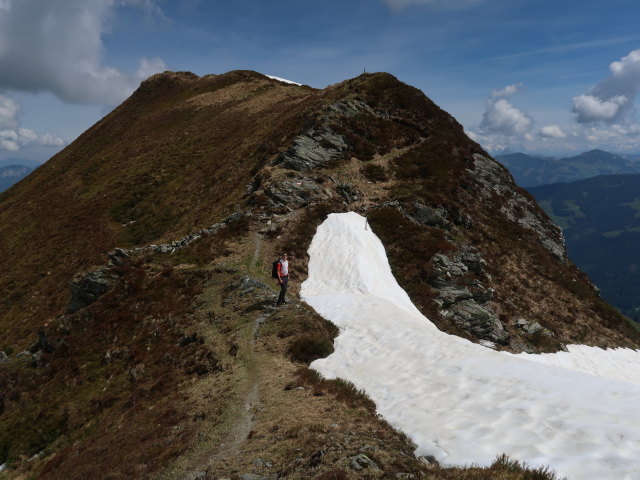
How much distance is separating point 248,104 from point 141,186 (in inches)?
1182

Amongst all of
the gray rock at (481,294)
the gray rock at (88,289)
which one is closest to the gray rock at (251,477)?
the gray rock at (88,289)

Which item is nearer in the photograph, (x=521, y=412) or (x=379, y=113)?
(x=521, y=412)

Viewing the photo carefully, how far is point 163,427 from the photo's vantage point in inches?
471

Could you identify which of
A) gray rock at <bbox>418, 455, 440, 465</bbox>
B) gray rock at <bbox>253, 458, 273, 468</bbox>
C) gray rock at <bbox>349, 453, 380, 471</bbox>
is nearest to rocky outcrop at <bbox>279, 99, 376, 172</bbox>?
gray rock at <bbox>253, 458, 273, 468</bbox>

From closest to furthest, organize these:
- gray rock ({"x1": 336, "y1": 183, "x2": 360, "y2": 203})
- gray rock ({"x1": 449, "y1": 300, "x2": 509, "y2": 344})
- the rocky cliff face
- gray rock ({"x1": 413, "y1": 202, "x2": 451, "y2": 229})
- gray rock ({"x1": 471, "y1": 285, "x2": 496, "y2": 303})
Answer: the rocky cliff face
gray rock ({"x1": 449, "y1": 300, "x2": 509, "y2": 344})
gray rock ({"x1": 471, "y1": 285, "x2": 496, "y2": 303})
gray rock ({"x1": 413, "y1": 202, "x2": 451, "y2": 229})
gray rock ({"x1": 336, "y1": 183, "x2": 360, "y2": 203})

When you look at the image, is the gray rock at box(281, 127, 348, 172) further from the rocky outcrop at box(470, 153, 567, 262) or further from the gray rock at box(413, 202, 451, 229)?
the rocky outcrop at box(470, 153, 567, 262)

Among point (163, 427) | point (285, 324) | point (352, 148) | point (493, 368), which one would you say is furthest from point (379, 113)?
point (163, 427)

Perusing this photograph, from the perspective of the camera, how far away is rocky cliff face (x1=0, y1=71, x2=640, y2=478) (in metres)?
11.2

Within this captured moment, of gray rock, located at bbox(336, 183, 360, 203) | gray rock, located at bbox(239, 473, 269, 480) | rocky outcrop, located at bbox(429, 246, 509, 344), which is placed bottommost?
gray rock, located at bbox(239, 473, 269, 480)

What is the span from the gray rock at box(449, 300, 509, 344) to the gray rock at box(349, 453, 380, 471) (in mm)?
20103

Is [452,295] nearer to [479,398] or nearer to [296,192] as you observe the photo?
[296,192]

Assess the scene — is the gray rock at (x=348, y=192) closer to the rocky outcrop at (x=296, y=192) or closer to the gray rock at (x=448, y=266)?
the rocky outcrop at (x=296, y=192)

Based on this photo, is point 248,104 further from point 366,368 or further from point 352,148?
point 366,368

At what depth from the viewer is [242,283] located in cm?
2227
